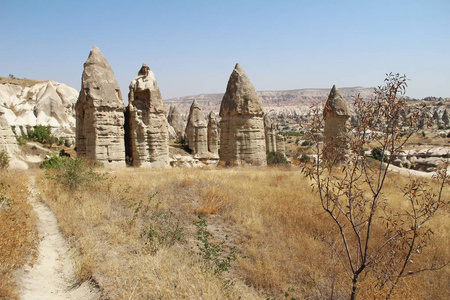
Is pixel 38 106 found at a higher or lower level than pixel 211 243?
higher

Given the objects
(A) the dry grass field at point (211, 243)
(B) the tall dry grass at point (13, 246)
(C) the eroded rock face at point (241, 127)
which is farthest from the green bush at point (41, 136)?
(B) the tall dry grass at point (13, 246)

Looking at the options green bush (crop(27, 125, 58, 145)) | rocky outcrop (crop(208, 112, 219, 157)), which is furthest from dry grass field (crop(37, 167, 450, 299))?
green bush (crop(27, 125, 58, 145))

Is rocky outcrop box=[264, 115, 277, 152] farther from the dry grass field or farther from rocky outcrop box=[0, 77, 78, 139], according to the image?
rocky outcrop box=[0, 77, 78, 139]

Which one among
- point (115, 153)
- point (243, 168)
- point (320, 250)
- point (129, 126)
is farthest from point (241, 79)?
point (320, 250)

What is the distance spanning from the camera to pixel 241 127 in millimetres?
14711

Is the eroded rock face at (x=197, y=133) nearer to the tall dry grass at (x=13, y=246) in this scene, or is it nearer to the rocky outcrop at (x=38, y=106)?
the rocky outcrop at (x=38, y=106)

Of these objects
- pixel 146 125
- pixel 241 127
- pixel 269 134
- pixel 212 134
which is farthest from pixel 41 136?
pixel 241 127

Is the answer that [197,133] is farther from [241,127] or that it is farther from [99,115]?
[99,115]

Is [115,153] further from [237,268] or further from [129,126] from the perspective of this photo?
[237,268]

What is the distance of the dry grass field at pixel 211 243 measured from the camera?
156 inches

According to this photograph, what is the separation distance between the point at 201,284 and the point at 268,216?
11.9ft

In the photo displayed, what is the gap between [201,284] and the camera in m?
3.65

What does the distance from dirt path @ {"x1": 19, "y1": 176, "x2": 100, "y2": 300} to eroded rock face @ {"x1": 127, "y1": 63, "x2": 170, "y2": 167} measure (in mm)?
8900

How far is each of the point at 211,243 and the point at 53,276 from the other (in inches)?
95.5
